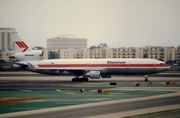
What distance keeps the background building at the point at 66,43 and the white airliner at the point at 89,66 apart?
1048 mm

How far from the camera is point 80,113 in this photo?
13156 millimetres

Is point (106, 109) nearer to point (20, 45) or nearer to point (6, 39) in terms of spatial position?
point (6, 39)

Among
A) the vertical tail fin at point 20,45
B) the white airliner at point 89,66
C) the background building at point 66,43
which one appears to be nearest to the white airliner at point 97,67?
the white airliner at point 89,66

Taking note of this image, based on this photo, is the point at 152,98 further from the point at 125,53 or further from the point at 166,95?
the point at 125,53

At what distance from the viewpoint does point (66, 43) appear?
95.7 ft

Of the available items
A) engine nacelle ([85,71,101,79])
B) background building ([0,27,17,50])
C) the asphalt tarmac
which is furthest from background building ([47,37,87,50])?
the asphalt tarmac

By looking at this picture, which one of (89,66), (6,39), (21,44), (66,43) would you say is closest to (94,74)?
(89,66)

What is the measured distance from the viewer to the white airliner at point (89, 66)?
90.0 feet

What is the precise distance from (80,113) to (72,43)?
15930 mm

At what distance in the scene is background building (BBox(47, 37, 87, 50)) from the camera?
88.7 ft

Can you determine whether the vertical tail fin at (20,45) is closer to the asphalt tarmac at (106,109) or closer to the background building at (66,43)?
the background building at (66,43)

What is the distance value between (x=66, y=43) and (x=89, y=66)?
292 centimetres

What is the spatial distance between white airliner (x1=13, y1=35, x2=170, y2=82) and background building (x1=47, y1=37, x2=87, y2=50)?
1048 mm

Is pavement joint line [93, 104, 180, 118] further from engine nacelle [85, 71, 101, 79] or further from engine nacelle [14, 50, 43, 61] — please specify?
engine nacelle [14, 50, 43, 61]
